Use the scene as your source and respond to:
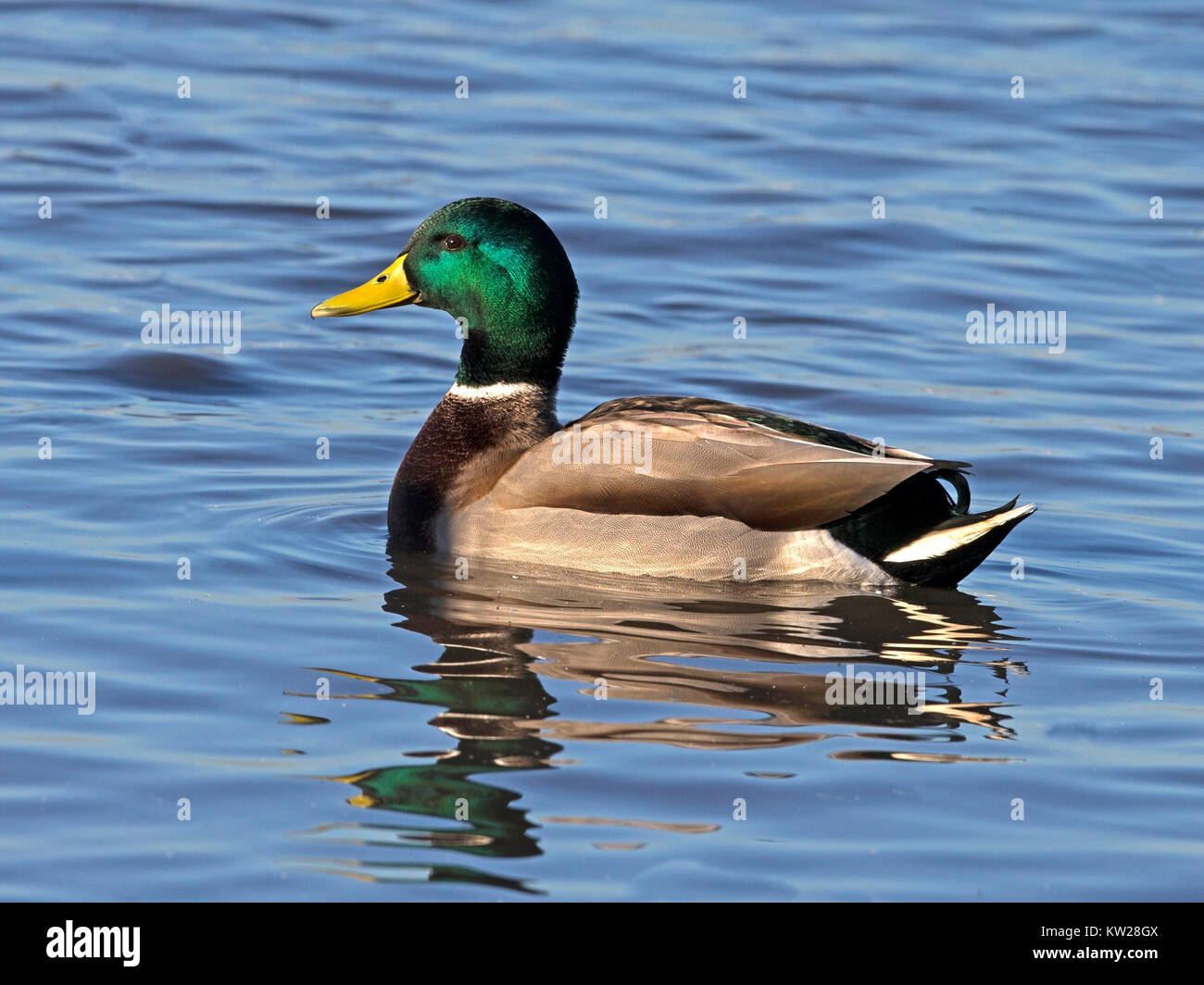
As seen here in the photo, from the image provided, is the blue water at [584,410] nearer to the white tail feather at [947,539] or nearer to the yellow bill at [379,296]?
the white tail feather at [947,539]

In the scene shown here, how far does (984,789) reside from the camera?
5539 mm

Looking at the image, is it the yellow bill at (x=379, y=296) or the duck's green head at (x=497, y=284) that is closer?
the duck's green head at (x=497, y=284)

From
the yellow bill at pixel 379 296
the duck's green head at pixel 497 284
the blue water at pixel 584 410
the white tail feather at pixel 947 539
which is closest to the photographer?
the blue water at pixel 584 410

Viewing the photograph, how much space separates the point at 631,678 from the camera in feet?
20.5

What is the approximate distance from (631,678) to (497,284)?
2.32 m

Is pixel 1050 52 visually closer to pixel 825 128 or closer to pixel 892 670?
pixel 825 128

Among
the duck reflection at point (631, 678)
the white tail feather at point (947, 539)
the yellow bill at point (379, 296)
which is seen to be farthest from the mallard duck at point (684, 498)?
the yellow bill at point (379, 296)

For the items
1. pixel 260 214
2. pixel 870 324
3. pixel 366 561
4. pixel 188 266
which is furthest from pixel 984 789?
pixel 260 214

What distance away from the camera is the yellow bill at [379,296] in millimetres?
8266

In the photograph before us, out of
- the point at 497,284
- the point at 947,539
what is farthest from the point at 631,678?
the point at 497,284

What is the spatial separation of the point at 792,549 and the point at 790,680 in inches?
46.5

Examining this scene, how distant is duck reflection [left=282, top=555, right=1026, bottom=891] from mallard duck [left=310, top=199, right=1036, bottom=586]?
0.11m

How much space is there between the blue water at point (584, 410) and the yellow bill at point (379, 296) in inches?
32.9

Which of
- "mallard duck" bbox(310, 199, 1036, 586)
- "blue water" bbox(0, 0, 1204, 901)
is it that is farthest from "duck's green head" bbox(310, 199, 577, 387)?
"blue water" bbox(0, 0, 1204, 901)
